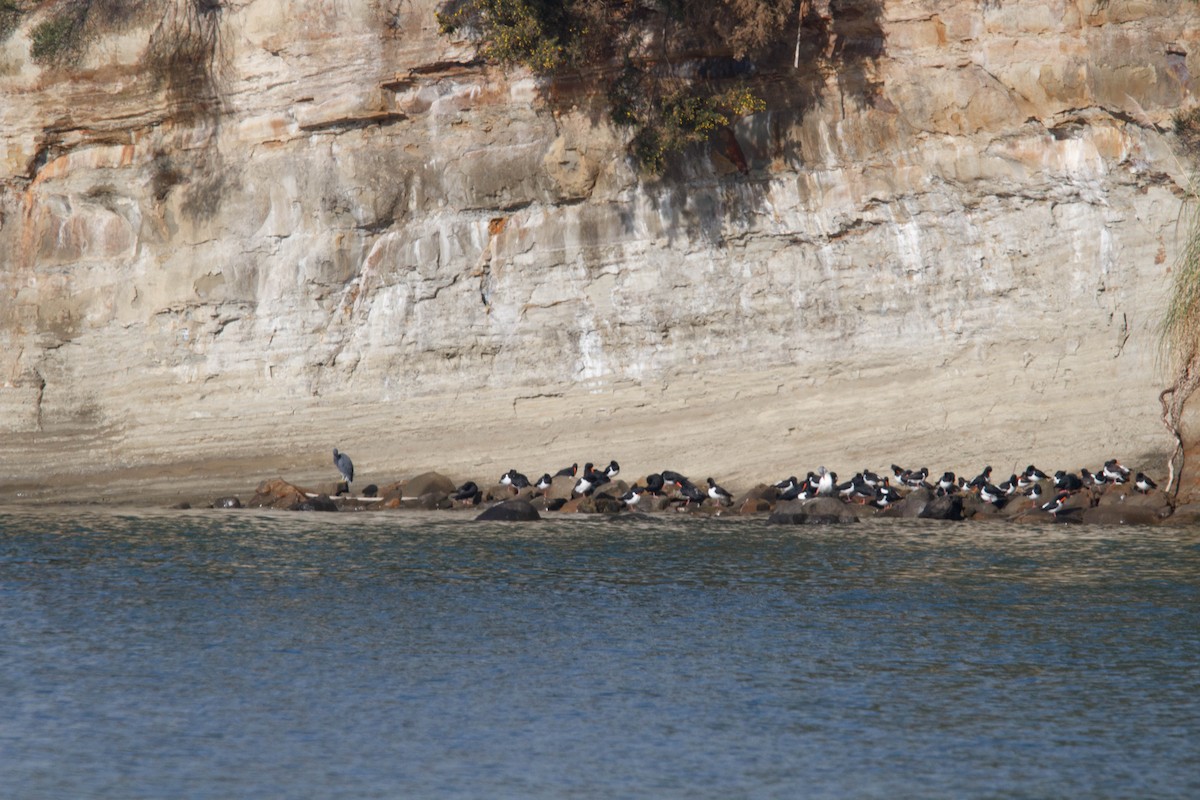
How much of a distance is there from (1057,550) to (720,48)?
13033mm

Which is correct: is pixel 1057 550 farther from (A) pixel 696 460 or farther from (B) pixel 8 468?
(B) pixel 8 468

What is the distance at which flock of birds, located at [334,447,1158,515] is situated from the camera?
24.6 meters

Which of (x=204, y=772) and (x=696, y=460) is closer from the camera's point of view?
(x=204, y=772)

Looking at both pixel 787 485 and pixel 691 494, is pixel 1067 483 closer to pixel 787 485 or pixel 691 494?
pixel 787 485

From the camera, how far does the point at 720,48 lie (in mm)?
28750

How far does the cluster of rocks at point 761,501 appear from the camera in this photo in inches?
937

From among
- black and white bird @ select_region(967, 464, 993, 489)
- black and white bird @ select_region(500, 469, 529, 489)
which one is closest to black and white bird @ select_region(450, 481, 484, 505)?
black and white bird @ select_region(500, 469, 529, 489)

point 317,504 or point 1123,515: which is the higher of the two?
point 317,504

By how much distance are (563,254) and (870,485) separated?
8.56 metres

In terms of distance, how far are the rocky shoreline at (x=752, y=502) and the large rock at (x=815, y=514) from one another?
17mm

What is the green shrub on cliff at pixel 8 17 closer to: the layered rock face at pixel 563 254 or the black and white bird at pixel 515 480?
the layered rock face at pixel 563 254

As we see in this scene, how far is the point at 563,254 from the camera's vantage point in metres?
29.8

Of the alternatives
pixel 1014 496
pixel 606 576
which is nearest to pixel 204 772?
pixel 606 576

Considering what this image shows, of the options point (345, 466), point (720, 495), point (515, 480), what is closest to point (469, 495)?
point (515, 480)
